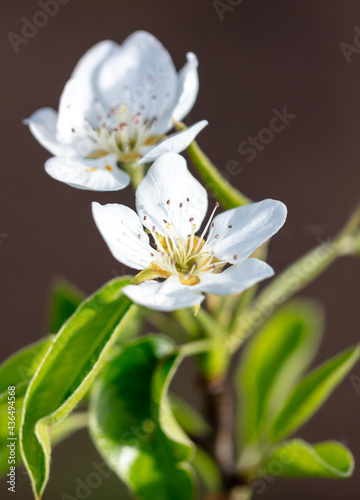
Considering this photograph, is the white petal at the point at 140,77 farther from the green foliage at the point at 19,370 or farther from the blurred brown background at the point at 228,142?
the blurred brown background at the point at 228,142

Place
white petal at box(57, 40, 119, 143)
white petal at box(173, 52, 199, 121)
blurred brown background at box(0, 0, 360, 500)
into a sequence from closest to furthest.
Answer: white petal at box(173, 52, 199, 121)
white petal at box(57, 40, 119, 143)
blurred brown background at box(0, 0, 360, 500)

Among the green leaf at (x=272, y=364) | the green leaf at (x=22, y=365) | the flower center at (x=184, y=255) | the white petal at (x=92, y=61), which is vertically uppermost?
the white petal at (x=92, y=61)

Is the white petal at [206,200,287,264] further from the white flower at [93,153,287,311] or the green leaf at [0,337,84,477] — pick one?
the green leaf at [0,337,84,477]

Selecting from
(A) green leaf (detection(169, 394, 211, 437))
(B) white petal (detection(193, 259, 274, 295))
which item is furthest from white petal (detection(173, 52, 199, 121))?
(A) green leaf (detection(169, 394, 211, 437))

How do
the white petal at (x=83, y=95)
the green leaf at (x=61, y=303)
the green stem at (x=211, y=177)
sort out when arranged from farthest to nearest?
the green leaf at (x=61, y=303) < the white petal at (x=83, y=95) < the green stem at (x=211, y=177)

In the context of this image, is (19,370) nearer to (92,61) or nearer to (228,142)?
(92,61)

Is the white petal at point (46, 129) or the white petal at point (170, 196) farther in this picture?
the white petal at point (46, 129)

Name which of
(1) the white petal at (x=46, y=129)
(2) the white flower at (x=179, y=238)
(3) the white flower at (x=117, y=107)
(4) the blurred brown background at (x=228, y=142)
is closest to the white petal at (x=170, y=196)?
(2) the white flower at (x=179, y=238)
